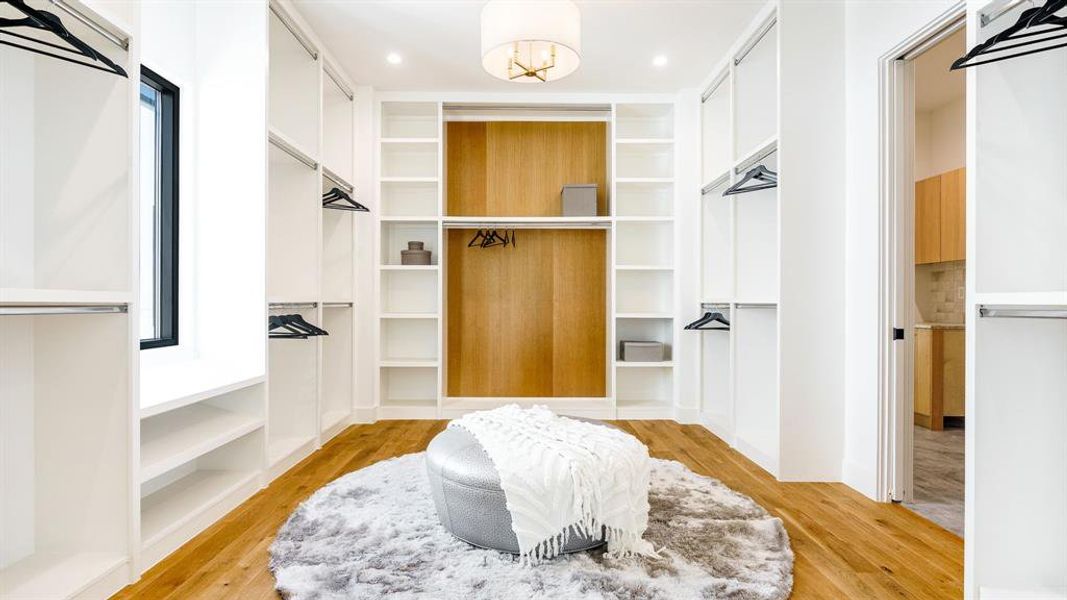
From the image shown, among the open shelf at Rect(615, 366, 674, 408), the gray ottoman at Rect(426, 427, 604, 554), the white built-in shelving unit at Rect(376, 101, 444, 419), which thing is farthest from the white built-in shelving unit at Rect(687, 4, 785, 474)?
the white built-in shelving unit at Rect(376, 101, 444, 419)

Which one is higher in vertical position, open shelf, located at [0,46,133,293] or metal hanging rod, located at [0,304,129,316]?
open shelf, located at [0,46,133,293]

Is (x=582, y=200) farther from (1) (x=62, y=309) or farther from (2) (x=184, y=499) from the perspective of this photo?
(1) (x=62, y=309)

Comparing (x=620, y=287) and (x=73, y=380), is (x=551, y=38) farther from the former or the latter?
(x=620, y=287)

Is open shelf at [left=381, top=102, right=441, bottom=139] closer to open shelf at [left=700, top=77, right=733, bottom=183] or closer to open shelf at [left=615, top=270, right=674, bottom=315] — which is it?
open shelf at [left=615, top=270, right=674, bottom=315]

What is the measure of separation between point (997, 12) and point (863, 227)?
55.5 inches

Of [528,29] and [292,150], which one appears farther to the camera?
[292,150]

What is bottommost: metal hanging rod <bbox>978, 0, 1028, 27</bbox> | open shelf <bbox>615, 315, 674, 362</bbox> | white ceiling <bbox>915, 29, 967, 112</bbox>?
open shelf <bbox>615, 315, 674, 362</bbox>

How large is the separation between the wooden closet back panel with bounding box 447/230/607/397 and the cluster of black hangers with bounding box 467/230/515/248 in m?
0.04

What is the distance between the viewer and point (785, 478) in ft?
9.96

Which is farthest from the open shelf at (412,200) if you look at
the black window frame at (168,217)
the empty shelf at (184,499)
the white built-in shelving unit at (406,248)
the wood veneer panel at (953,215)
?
the wood veneer panel at (953,215)

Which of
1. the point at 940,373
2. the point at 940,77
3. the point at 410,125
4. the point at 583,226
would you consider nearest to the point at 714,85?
the point at 583,226

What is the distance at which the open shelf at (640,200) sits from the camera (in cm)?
492

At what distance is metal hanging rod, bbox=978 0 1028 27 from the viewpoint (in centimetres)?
156

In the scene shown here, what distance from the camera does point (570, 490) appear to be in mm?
1948
